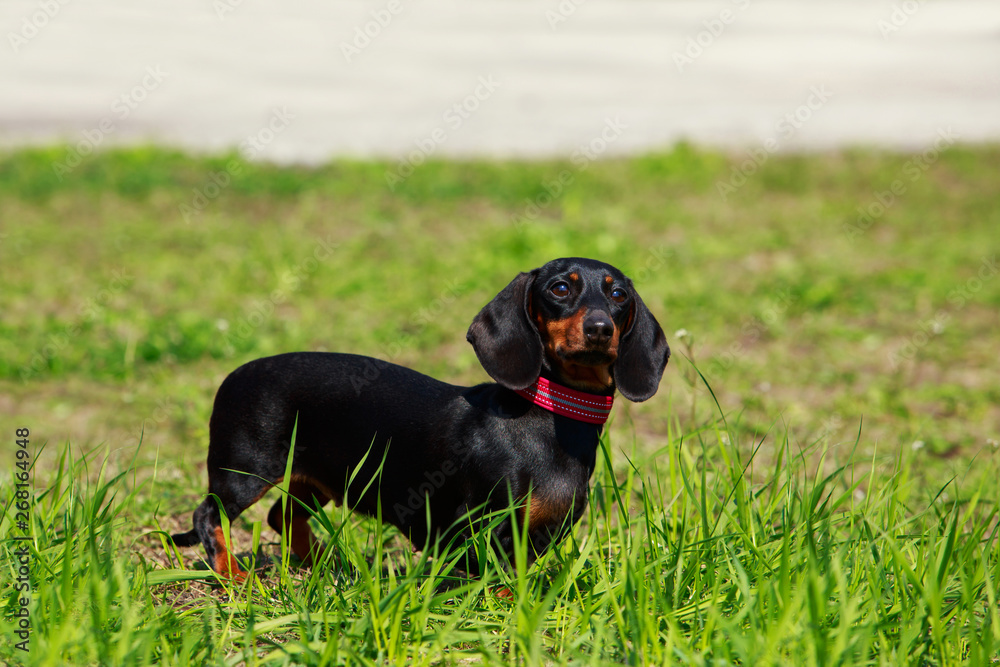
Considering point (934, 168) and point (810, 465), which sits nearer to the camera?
point (810, 465)

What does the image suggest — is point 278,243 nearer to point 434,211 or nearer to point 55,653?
point 434,211

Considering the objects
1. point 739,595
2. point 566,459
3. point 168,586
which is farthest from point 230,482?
point 739,595

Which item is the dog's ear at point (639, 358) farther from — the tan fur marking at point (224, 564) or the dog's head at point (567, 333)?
the tan fur marking at point (224, 564)

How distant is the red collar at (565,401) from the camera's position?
275cm

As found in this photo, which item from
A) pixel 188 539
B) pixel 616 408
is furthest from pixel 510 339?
pixel 616 408

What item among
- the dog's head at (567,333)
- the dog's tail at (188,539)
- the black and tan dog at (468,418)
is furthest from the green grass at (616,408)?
the dog's head at (567,333)

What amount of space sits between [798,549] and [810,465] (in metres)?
2.14

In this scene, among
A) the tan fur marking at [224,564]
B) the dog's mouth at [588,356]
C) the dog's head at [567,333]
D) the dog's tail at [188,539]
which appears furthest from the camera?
the dog's tail at [188,539]

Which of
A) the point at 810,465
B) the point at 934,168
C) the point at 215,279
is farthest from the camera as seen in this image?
the point at 934,168

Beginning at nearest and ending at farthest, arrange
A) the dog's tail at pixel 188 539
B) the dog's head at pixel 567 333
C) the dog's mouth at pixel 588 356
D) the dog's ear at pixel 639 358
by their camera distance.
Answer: the dog's mouth at pixel 588 356 < the dog's head at pixel 567 333 < the dog's ear at pixel 639 358 < the dog's tail at pixel 188 539

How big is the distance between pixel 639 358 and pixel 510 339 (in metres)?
0.43

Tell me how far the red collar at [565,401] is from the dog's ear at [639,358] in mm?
110

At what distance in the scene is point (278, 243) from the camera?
8172mm

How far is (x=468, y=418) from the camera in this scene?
288 cm
